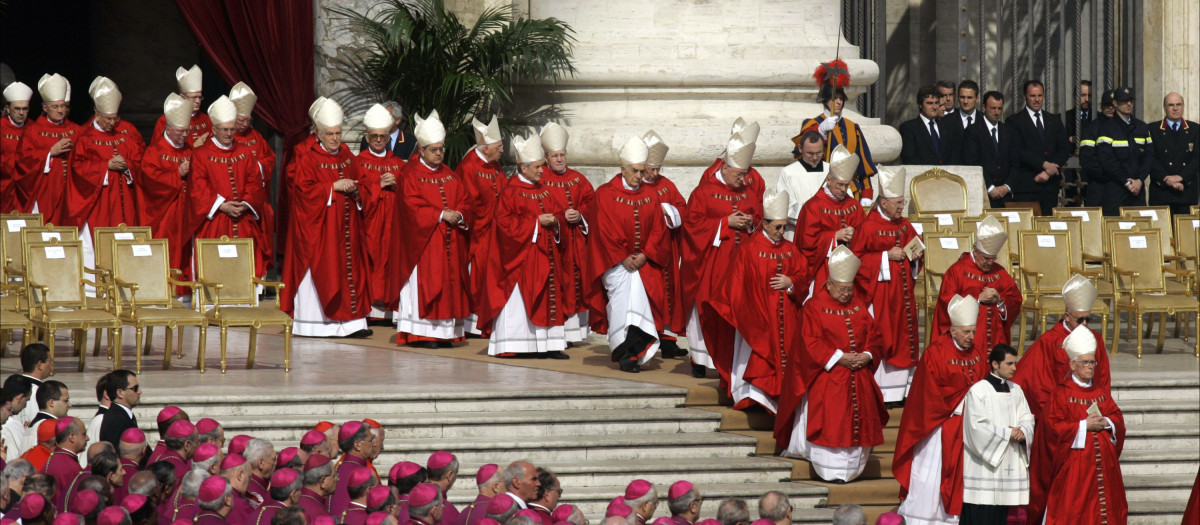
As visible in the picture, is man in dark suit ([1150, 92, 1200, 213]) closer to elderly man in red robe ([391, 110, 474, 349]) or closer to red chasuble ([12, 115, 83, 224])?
elderly man in red robe ([391, 110, 474, 349])

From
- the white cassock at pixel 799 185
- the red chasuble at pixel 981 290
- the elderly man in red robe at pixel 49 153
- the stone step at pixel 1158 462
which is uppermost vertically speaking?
the elderly man in red robe at pixel 49 153

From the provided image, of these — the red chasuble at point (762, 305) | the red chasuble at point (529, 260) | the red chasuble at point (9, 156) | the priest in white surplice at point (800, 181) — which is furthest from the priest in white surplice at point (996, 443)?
the red chasuble at point (9, 156)

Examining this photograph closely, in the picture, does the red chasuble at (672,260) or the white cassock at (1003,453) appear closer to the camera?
the white cassock at (1003,453)

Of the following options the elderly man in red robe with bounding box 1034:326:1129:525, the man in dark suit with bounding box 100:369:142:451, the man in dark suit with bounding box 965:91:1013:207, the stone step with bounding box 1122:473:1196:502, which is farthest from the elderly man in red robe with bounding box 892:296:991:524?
the man in dark suit with bounding box 965:91:1013:207

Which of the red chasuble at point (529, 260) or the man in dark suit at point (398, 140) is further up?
the man in dark suit at point (398, 140)

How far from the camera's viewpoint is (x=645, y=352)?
448 inches

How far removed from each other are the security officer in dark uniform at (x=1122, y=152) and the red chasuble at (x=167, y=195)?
24.3ft

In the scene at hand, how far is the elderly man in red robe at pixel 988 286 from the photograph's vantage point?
10.3m

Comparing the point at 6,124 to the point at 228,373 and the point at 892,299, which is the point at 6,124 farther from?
the point at 892,299

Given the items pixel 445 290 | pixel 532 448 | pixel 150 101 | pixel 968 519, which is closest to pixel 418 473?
pixel 532 448

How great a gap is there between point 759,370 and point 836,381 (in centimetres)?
64

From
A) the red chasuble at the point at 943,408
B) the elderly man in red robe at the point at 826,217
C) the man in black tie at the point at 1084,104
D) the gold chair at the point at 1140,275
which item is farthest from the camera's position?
the man in black tie at the point at 1084,104

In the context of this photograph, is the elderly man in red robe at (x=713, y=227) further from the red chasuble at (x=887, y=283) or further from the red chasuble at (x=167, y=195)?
the red chasuble at (x=167, y=195)

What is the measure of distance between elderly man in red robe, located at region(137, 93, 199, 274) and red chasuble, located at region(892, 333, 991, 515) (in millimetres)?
6278
